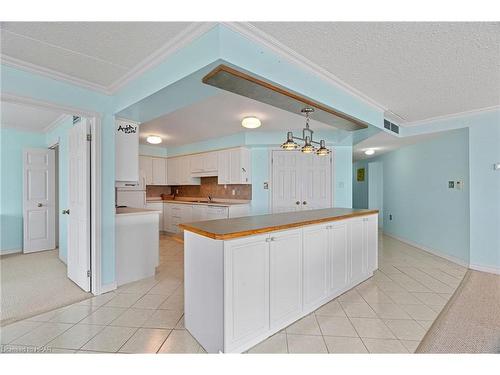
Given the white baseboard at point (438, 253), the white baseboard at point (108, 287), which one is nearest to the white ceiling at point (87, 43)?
the white baseboard at point (108, 287)

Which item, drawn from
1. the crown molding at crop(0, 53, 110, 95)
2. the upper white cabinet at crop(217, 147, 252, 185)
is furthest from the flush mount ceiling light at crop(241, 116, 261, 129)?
the crown molding at crop(0, 53, 110, 95)

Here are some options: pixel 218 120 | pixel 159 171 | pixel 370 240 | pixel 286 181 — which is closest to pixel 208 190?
pixel 159 171

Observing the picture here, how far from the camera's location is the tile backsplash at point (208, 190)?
5.93 m

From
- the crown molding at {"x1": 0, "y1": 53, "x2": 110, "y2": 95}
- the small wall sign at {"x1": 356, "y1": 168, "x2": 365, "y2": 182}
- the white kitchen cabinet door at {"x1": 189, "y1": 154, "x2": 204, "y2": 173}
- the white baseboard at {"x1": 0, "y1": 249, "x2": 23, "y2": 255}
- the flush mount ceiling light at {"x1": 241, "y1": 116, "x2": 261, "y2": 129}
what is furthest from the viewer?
the small wall sign at {"x1": 356, "y1": 168, "x2": 365, "y2": 182}

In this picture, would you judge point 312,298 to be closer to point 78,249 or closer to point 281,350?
point 281,350

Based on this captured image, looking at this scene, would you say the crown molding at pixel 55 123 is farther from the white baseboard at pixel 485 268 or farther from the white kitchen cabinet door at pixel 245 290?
the white baseboard at pixel 485 268

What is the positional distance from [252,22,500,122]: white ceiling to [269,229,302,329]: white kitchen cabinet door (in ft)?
4.99

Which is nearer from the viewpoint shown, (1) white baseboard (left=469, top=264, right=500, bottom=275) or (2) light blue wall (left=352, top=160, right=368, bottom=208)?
(1) white baseboard (left=469, top=264, right=500, bottom=275)

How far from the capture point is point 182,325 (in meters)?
2.21

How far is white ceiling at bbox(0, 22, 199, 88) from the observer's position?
1767 millimetres

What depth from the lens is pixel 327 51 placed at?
6.77 ft

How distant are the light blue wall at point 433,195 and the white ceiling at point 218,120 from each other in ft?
6.84

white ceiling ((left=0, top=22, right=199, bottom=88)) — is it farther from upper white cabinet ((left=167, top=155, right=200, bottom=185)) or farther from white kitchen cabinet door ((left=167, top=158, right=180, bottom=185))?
white kitchen cabinet door ((left=167, top=158, right=180, bottom=185))

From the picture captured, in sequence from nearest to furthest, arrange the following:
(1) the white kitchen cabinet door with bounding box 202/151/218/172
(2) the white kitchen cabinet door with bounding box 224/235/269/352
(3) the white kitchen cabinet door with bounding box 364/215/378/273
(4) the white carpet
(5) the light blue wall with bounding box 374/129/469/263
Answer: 1. (2) the white kitchen cabinet door with bounding box 224/235/269/352
2. (4) the white carpet
3. (3) the white kitchen cabinet door with bounding box 364/215/378/273
4. (5) the light blue wall with bounding box 374/129/469/263
5. (1) the white kitchen cabinet door with bounding box 202/151/218/172
